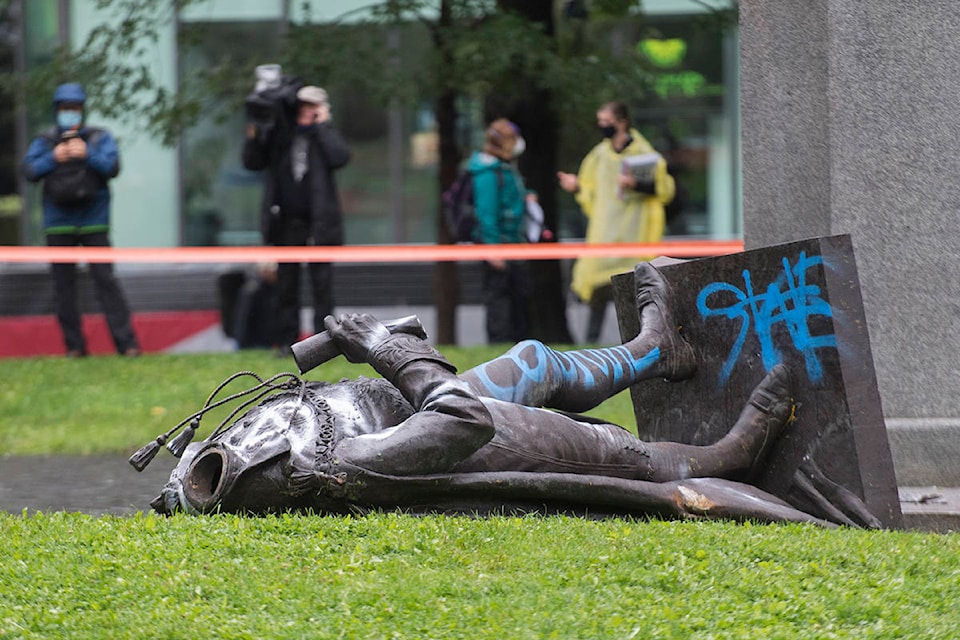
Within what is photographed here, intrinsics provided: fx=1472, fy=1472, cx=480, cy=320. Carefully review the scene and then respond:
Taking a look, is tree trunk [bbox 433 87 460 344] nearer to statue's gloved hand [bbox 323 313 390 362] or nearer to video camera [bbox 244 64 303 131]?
video camera [bbox 244 64 303 131]

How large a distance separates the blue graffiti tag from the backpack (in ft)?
23.8

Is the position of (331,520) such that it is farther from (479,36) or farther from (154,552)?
(479,36)

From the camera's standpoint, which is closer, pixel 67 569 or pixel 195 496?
→ pixel 67 569

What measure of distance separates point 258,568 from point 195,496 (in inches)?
25.7

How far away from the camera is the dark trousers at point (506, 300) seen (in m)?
12.9

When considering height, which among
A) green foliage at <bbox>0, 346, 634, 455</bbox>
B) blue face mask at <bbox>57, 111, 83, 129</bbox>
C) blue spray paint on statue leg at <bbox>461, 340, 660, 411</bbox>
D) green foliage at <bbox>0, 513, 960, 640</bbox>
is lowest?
green foliage at <bbox>0, 346, 634, 455</bbox>

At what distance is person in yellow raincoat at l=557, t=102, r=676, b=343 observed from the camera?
12336 millimetres

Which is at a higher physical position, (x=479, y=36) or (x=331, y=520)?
(x=479, y=36)

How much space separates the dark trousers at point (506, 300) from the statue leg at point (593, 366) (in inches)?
288

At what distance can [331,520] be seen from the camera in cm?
456

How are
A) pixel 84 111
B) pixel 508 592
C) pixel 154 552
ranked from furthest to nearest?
pixel 84 111 → pixel 154 552 → pixel 508 592

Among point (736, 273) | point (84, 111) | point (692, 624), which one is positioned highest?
point (84, 111)

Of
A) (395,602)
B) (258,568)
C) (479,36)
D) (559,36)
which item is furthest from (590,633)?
(559,36)

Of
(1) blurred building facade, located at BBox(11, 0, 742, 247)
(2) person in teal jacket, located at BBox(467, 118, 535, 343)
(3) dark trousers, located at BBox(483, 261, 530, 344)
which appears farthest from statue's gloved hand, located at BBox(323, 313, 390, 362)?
(1) blurred building facade, located at BBox(11, 0, 742, 247)
